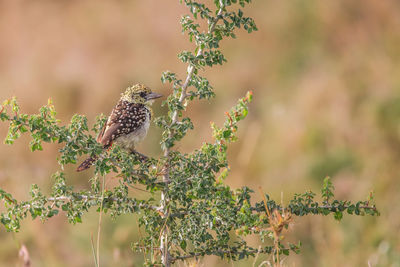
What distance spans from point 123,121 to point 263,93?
10.4 meters

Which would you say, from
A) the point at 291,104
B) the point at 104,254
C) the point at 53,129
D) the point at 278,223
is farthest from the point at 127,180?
the point at 291,104

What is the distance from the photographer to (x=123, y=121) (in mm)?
4875

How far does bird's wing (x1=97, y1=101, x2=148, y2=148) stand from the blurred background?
1.01m

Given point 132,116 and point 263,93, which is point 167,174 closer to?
point 132,116

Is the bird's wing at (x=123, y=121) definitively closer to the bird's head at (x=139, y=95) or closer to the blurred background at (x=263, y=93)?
the bird's head at (x=139, y=95)

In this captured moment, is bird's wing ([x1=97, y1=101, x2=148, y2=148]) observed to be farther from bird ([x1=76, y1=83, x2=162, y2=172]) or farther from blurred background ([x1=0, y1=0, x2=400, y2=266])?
blurred background ([x1=0, y1=0, x2=400, y2=266])

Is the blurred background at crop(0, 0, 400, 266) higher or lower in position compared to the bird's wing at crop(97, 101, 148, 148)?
higher

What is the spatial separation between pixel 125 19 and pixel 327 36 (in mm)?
6749

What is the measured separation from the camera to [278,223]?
3098mm

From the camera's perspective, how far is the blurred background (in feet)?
26.6

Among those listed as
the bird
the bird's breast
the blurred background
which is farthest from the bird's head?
the blurred background

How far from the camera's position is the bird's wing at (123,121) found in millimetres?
4758

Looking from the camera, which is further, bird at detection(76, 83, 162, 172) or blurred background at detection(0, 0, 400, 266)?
blurred background at detection(0, 0, 400, 266)

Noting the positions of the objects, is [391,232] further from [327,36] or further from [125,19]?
[125,19]
